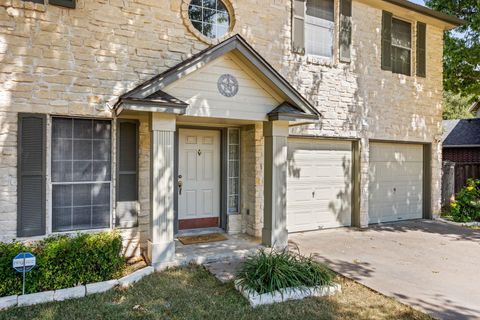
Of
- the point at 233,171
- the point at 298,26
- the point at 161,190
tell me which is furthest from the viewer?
the point at 298,26

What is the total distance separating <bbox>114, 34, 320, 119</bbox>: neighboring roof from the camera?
16.5 ft

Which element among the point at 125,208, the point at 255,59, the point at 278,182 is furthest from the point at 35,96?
the point at 278,182

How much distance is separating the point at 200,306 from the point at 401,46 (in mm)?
9100

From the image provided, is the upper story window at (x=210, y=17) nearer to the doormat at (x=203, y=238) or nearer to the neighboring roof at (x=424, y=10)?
the doormat at (x=203, y=238)

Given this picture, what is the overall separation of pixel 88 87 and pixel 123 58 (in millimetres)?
809

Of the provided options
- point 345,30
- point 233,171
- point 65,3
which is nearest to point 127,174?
point 233,171

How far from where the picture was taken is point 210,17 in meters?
6.80

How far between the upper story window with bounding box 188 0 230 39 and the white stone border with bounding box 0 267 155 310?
4876 millimetres

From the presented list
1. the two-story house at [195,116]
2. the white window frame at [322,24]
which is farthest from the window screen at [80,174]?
the white window frame at [322,24]

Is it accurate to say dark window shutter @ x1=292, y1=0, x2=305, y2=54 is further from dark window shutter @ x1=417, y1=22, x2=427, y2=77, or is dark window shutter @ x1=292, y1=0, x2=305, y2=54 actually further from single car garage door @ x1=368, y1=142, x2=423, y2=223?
dark window shutter @ x1=417, y1=22, x2=427, y2=77

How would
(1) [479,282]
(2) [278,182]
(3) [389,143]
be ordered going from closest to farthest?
(1) [479,282] < (2) [278,182] < (3) [389,143]

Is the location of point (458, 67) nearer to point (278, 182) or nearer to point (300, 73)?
point (300, 73)

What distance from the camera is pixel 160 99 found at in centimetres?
513

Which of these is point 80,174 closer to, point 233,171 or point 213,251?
point 213,251
